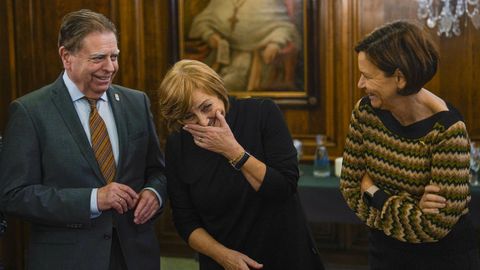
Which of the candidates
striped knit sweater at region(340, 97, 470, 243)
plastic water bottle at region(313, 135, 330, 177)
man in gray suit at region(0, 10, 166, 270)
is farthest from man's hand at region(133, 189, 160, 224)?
plastic water bottle at region(313, 135, 330, 177)

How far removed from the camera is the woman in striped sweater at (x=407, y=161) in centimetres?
197

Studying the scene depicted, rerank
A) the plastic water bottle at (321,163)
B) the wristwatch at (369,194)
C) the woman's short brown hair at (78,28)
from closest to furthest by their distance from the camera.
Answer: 1. the wristwatch at (369,194)
2. the woman's short brown hair at (78,28)
3. the plastic water bottle at (321,163)

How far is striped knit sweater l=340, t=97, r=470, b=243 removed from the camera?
6.49 ft

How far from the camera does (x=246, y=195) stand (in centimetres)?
224

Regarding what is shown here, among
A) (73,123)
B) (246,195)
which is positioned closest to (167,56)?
(73,123)

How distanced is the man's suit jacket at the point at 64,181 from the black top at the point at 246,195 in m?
0.26

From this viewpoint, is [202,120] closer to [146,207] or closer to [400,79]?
[146,207]

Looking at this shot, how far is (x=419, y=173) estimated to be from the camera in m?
2.05

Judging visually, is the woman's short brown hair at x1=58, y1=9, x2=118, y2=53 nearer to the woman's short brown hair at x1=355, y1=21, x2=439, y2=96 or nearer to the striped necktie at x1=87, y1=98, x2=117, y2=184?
the striped necktie at x1=87, y1=98, x2=117, y2=184

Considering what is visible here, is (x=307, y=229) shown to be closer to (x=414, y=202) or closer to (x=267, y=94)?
(x=414, y=202)

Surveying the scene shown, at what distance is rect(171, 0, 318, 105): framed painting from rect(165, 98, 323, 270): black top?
2.82 meters

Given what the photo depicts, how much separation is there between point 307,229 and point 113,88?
2.88 feet

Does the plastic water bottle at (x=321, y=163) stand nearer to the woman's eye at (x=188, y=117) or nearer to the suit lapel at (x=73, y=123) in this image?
the suit lapel at (x=73, y=123)

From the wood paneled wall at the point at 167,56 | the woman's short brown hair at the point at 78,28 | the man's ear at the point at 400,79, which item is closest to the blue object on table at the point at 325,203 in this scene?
the wood paneled wall at the point at 167,56
